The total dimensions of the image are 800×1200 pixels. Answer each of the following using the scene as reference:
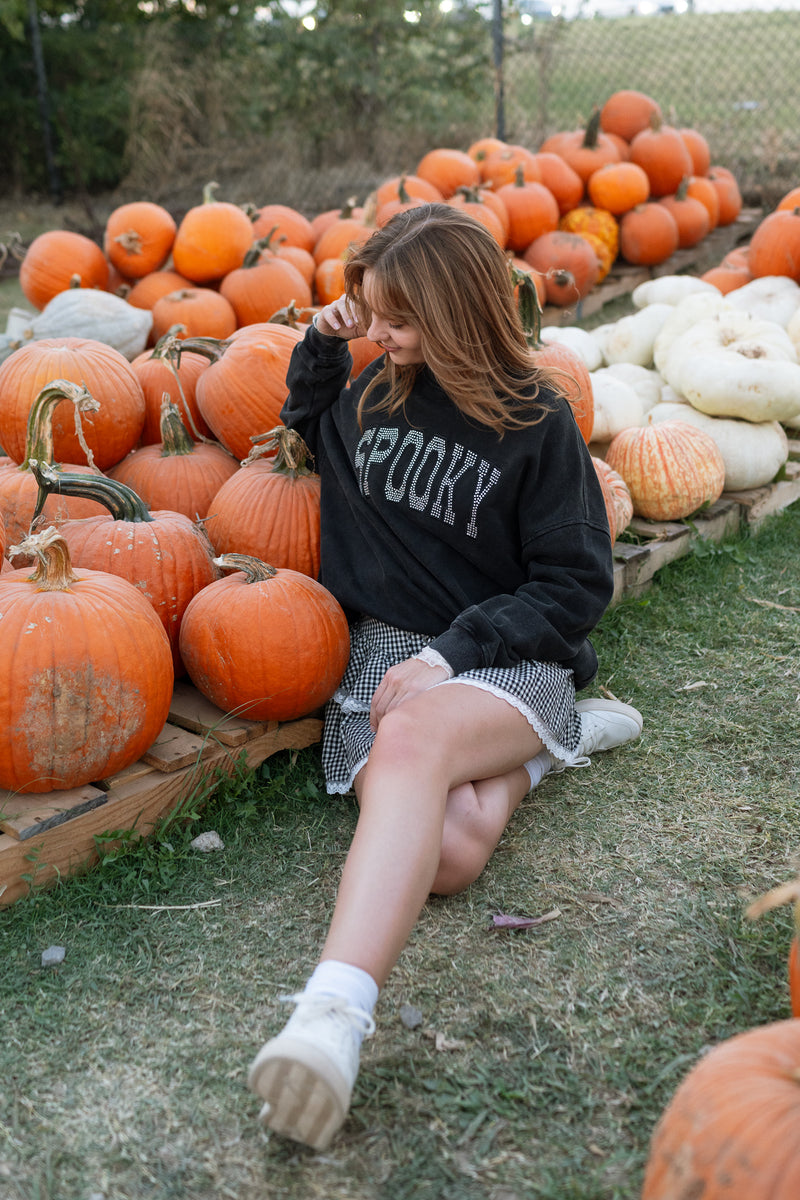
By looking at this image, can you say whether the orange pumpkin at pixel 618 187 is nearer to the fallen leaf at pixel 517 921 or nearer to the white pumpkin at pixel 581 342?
the white pumpkin at pixel 581 342

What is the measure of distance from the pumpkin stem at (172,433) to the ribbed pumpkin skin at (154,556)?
0.43 m

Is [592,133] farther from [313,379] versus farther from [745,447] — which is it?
[313,379]

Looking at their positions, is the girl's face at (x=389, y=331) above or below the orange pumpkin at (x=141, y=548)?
above

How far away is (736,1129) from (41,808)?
1.46 meters

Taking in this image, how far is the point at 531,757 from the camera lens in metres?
2.15

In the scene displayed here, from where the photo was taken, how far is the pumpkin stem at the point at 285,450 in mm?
2664

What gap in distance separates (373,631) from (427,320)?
77 centimetres

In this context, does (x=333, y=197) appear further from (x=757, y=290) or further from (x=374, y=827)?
(x=374, y=827)

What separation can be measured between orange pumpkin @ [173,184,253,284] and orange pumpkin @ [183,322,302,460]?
1.77 metres

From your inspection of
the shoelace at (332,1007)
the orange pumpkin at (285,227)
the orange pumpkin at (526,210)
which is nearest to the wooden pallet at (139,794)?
the shoelace at (332,1007)

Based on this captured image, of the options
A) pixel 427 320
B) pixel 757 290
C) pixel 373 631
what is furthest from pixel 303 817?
pixel 757 290

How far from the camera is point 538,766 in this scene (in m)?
2.27

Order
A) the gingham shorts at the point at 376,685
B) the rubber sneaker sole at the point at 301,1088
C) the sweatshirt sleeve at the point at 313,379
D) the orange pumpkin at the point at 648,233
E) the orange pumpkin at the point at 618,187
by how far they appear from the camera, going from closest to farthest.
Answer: the rubber sneaker sole at the point at 301,1088, the gingham shorts at the point at 376,685, the sweatshirt sleeve at the point at 313,379, the orange pumpkin at the point at 618,187, the orange pumpkin at the point at 648,233

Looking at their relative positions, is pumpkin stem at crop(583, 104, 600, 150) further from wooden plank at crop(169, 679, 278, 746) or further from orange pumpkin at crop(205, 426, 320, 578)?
wooden plank at crop(169, 679, 278, 746)
